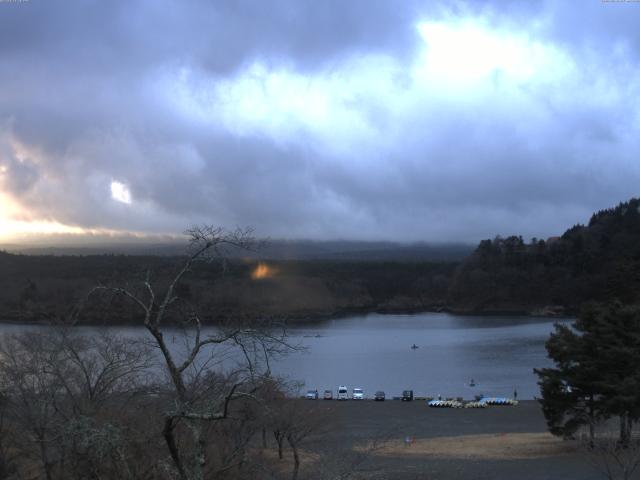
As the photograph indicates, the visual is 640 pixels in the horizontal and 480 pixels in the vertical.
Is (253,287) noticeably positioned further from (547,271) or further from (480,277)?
(547,271)

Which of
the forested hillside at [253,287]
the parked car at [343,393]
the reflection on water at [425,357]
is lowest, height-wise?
the reflection on water at [425,357]

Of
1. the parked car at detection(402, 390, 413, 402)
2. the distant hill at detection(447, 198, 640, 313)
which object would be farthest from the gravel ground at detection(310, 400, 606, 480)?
the distant hill at detection(447, 198, 640, 313)

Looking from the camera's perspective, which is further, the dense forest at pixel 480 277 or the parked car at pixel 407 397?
the dense forest at pixel 480 277

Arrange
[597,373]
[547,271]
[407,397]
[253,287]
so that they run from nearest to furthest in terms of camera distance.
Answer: [597,373]
[407,397]
[253,287]
[547,271]

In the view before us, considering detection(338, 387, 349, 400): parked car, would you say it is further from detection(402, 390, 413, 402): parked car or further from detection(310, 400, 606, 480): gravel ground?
detection(402, 390, 413, 402): parked car

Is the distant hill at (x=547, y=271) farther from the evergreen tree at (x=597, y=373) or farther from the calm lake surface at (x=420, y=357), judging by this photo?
the evergreen tree at (x=597, y=373)

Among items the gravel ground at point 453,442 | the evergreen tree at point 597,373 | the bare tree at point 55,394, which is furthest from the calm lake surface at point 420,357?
the bare tree at point 55,394

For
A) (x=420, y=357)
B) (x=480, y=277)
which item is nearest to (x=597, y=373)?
(x=420, y=357)
